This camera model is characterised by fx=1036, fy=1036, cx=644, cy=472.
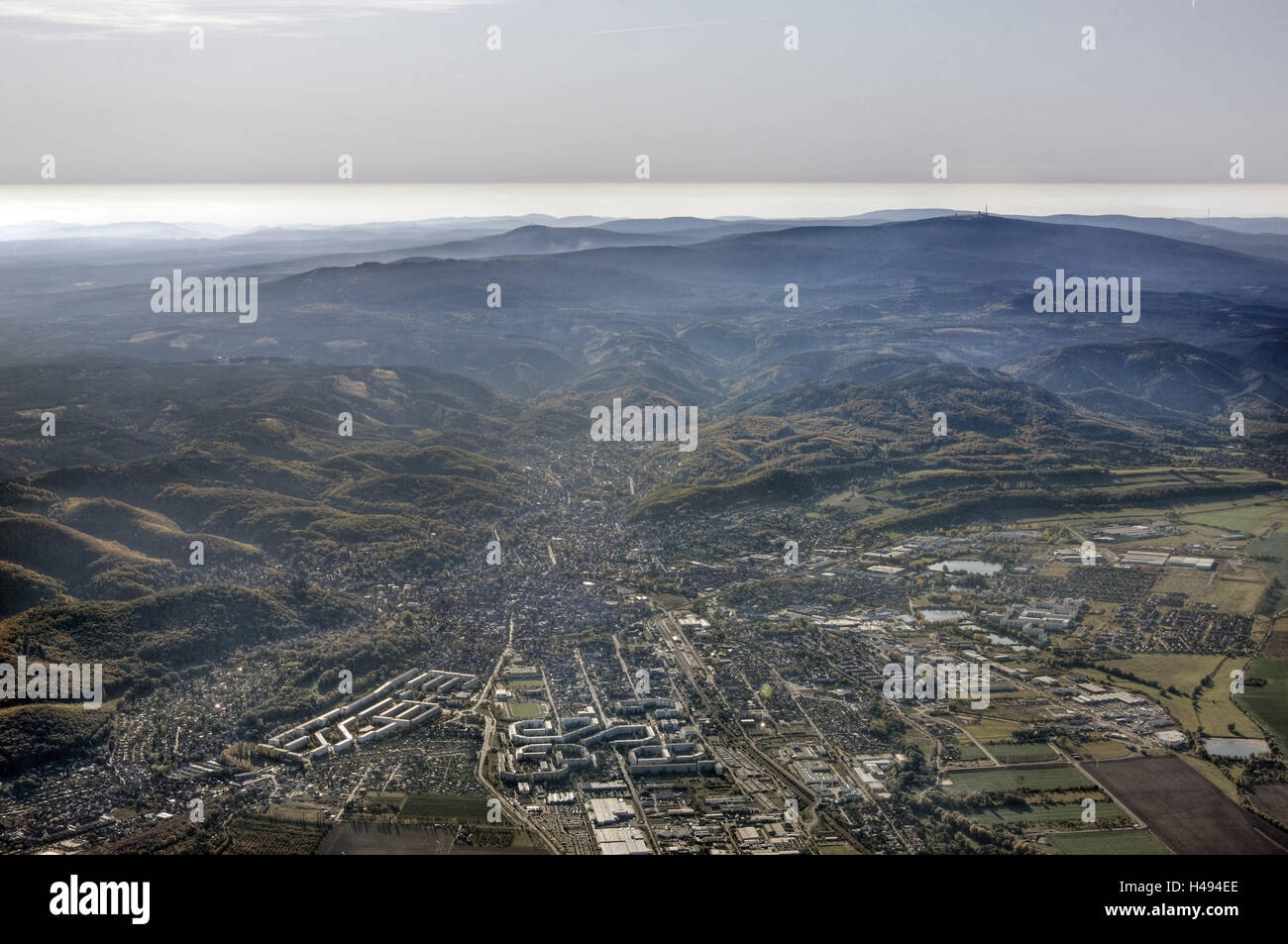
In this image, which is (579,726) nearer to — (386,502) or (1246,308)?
(386,502)

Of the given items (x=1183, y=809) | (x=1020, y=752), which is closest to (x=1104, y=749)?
(x=1020, y=752)

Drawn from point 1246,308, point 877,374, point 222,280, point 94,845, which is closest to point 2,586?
point 94,845

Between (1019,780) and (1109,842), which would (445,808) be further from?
(1109,842)

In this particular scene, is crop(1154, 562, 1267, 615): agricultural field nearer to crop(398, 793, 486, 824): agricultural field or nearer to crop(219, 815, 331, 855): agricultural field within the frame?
crop(398, 793, 486, 824): agricultural field

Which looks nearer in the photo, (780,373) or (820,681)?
(820,681)

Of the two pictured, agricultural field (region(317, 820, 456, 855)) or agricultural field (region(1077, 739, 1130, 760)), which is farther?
agricultural field (region(1077, 739, 1130, 760))

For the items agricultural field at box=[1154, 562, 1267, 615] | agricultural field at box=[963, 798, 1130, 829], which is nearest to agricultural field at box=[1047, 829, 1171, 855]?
agricultural field at box=[963, 798, 1130, 829]

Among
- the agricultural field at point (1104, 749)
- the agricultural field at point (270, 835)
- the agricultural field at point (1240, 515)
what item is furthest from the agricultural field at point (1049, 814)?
the agricultural field at point (1240, 515)
